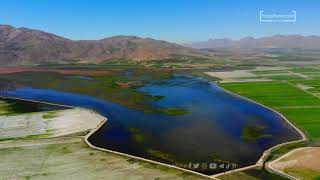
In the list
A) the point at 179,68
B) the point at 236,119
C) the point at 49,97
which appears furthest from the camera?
the point at 179,68

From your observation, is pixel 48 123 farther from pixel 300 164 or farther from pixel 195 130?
pixel 300 164

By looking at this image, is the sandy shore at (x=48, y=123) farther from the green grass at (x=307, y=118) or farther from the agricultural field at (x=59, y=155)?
the green grass at (x=307, y=118)

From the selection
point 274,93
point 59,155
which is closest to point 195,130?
point 59,155

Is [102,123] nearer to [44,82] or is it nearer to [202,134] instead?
[202,134]

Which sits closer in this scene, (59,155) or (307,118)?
(59,155)

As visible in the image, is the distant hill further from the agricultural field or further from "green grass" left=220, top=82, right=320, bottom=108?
the agricultural field

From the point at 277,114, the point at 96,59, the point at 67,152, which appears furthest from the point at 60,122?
the point at 96,59
